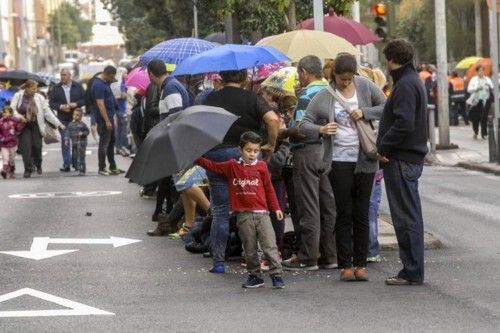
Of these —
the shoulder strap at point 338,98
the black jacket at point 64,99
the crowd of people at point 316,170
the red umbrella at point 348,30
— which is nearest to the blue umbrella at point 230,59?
the crowd of people at point 316,170

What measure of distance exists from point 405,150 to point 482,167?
15.3 m

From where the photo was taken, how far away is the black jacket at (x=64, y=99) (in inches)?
1126

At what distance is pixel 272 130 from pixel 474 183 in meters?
11.8

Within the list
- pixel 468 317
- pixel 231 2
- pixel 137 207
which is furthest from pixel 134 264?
pixel 231 2

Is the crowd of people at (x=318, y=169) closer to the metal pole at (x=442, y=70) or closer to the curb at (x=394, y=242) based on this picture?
the curb at (x=394, y=242)

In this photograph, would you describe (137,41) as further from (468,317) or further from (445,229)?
(468,317)

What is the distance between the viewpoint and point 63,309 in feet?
36.0

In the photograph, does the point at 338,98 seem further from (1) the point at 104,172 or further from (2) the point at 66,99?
(2) the point at 66,99

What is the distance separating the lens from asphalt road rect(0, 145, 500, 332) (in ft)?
33.5

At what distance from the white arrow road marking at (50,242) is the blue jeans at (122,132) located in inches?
627

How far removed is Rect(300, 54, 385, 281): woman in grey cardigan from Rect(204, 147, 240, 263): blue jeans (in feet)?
2.80

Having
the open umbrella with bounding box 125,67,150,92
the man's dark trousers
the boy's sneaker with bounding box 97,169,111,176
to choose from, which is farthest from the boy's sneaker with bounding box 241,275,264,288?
the boy's sneaker with bounding box 97,169,111,176

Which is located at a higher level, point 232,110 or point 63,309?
point 232,110

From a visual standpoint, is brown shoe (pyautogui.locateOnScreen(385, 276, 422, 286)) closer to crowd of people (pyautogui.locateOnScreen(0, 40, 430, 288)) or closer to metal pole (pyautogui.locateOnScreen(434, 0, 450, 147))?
crowd of people (pyautogui.locateOnScreen(0, 40, 430, 288))
